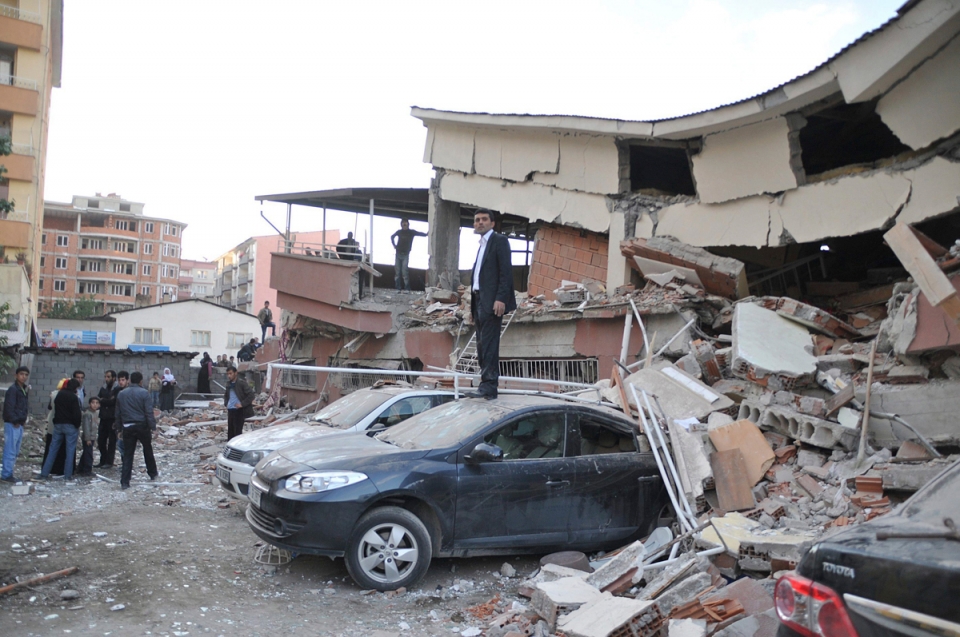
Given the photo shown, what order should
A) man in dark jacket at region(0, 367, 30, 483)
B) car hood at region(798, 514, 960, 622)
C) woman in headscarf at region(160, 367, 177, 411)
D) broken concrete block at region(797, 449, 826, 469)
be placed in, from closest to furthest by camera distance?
1. car hood at region(798, 514, 960, 622)
2. broken concrete block at region(797, 449, 826, 469)
3. man in dark jacket at region(0, 367, 30, 483)
4. woman in headscarf at region(160, 367, 177, 411)

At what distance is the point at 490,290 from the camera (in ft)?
25.2

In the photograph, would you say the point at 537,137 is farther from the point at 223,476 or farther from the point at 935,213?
the point at 223,476

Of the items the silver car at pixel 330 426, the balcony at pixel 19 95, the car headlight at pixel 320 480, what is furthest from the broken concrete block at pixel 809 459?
the balcony at pixel 19 95

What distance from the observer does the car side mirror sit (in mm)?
6023

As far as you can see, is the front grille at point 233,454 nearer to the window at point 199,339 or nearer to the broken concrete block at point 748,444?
the broken concrete block at point 748,444

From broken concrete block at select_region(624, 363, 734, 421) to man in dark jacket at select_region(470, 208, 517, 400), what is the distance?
1592 millimetres

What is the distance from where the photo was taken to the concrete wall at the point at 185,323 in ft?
185

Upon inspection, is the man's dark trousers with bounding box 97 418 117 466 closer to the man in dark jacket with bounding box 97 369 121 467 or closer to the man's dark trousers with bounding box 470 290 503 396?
the man in dark jacket with bounding box 97 369 121 467

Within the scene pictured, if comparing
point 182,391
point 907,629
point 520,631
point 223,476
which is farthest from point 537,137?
point 182,391

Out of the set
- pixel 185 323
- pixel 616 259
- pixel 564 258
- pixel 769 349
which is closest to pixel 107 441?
pixel 564 258

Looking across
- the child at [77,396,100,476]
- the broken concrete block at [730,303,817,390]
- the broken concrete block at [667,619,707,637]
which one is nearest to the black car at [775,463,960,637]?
the broken concrete block at [667,619,707,637]

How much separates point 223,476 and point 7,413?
4.39 meters

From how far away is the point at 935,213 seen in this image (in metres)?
9.30

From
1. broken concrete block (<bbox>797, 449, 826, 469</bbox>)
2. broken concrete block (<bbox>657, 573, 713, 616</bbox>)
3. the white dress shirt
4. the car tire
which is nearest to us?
broken concrete block (<bbox>657, 573, 713, 616</bbox>)
